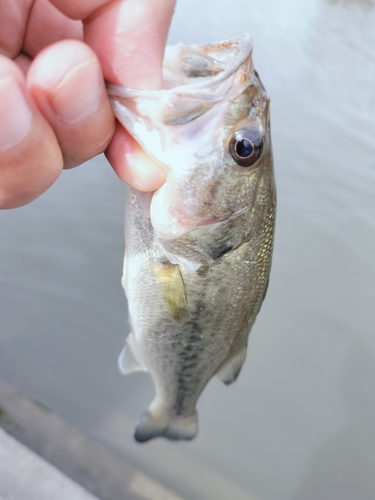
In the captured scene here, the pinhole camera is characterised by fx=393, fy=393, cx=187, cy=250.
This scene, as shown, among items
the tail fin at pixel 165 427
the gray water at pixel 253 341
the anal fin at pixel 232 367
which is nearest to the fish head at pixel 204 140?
the anal fin at pixel 232 367

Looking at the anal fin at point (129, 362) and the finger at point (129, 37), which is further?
the anal fin at point (129, 362)

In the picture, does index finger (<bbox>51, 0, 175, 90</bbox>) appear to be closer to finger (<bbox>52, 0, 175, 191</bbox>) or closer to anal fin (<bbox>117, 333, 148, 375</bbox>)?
finger (<bbox>52, 0, 175, 191</bbox>)

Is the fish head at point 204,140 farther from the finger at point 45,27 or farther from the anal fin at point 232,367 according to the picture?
the anal fin at point 232,367

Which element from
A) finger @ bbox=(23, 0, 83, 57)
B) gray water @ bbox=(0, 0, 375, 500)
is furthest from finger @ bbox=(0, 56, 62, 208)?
gray water @ bbox=(0, 0, 375, 500)

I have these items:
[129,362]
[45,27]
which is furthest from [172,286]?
[45,27]

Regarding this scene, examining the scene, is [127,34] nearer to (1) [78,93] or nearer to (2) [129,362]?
(1) [78,93]
